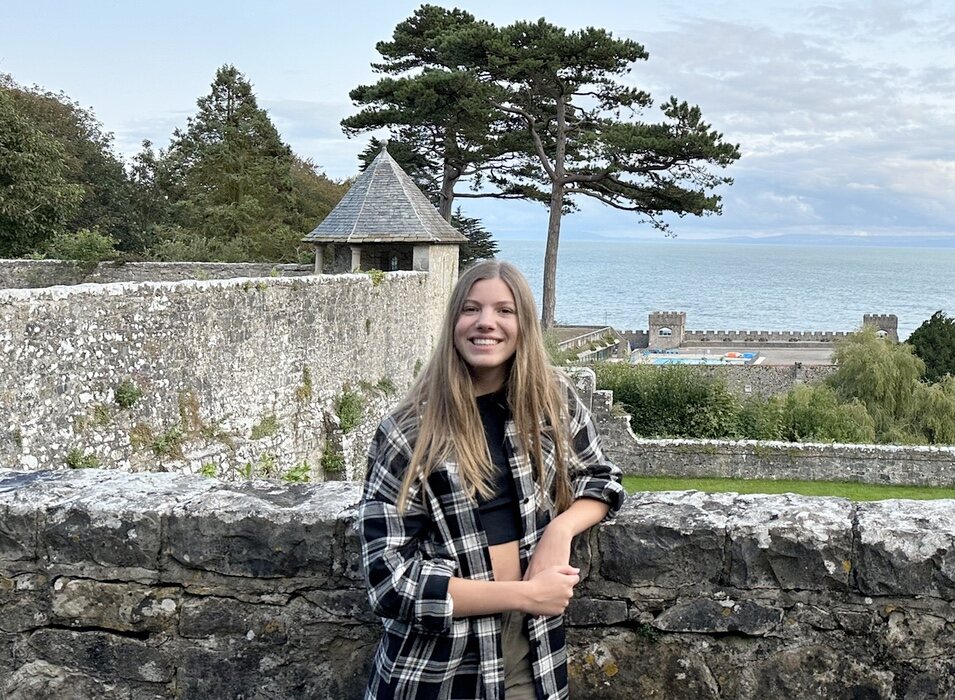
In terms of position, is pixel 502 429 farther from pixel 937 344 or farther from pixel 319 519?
pixel 937 344

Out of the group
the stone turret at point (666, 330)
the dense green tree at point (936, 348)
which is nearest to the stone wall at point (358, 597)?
the dense green tree at point (936, 348)

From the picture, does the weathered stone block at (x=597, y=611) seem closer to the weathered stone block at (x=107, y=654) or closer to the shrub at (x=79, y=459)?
the weathered stone block at (x=107, y=654)

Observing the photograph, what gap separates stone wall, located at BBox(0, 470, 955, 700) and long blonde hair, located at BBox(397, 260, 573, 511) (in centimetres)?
44

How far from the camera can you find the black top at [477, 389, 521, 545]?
2.25 meters

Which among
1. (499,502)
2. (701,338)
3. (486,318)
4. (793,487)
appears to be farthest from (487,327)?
(701,338)

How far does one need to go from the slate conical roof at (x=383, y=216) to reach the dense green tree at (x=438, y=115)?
7.60 metres

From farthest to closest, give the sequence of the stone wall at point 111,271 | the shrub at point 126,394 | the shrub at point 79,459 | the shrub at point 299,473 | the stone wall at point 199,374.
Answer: the stone wall at point 111,271 < the shrub at point 299,473 < the shrub at point 126,394 < the shrub at point 79,459 < the stone wall at point 199,374

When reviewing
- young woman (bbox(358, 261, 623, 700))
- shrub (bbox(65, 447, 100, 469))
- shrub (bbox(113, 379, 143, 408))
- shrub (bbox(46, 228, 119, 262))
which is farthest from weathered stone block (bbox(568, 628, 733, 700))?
shrub (bbox(46, 228, 119, 262))

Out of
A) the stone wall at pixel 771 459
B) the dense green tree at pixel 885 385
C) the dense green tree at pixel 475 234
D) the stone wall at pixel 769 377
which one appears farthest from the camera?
the dense green tree at pixel 475 234

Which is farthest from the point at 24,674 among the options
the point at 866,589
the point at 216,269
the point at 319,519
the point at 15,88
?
the point at 15,88

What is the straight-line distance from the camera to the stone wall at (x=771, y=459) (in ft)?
65.1

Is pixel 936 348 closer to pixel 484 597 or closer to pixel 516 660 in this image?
pixel 516 660

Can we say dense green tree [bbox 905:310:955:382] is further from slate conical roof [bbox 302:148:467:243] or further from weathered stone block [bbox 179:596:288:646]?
weathered stone block [bbox 179:596:288:646]

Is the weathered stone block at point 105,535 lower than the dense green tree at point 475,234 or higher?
lower
